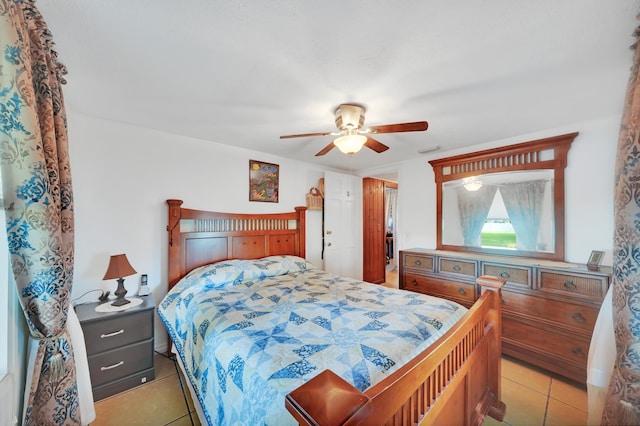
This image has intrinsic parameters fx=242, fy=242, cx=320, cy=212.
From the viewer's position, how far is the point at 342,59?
1447 millimetres

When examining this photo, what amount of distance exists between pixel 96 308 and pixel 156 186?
1.23 metres

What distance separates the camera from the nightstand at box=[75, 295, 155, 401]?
1875 mm

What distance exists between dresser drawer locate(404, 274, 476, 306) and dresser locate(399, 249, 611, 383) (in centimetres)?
1

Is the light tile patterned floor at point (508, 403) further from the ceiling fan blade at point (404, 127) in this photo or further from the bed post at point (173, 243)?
the ceiling fan blade at point (404, 127)

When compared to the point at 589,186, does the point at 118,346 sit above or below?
below

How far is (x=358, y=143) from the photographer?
1.97m

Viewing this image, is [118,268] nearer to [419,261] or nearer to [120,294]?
[120,294]

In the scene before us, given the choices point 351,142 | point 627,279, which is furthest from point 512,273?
point 351,142

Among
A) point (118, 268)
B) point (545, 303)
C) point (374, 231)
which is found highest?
point (374, 231)

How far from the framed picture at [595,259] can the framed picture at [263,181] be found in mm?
3400

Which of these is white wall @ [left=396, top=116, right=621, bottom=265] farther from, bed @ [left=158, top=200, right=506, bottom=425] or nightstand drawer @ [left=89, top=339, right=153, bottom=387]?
nightstand drawer @ [left=89, top=339, right=153, bottom=387]

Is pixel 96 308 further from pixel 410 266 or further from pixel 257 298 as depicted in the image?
pixel 410 266

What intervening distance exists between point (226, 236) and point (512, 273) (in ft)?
10.2

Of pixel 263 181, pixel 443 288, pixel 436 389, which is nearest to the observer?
pixel 436 389
